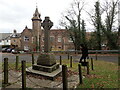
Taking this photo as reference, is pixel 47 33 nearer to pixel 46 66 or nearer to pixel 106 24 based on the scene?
pixel 46 66

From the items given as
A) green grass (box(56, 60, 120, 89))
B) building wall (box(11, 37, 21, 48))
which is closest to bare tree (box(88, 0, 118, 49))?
green grass (box(56, 60, 120, 89))

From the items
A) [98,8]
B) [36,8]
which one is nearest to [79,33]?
[98,8]

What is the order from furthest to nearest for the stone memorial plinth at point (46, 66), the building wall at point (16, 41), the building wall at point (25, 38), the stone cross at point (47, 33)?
the building wall at point (16, 41), the building wall at point (25, 38), the stone cross at point (47, 33), the stone memorial plinth at point (46, 66)

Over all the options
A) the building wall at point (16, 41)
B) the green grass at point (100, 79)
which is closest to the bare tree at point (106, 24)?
the green grass at point (100, 79)

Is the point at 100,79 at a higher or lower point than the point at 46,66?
lower

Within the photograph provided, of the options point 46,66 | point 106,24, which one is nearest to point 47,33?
point 46,66

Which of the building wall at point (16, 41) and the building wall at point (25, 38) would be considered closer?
the building wall at point (25, 38)

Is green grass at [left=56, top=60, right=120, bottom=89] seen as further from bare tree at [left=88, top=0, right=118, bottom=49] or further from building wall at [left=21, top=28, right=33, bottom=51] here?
building wall at [left=21, top=28, right=33, bottom=51]

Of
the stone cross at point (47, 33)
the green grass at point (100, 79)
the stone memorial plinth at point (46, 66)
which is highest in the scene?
the stone cross at point (47, 33)

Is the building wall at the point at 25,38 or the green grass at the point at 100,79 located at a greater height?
the building wall at the point at 25,38

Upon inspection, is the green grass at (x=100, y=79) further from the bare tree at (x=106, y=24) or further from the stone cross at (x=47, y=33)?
the bare tree at (x=106, y=24)

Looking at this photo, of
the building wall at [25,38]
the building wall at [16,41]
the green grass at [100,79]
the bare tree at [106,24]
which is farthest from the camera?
the building wall at [16,41]

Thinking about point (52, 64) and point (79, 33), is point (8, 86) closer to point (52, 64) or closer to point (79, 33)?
point (52, 64)

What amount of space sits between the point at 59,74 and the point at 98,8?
83.0ft
